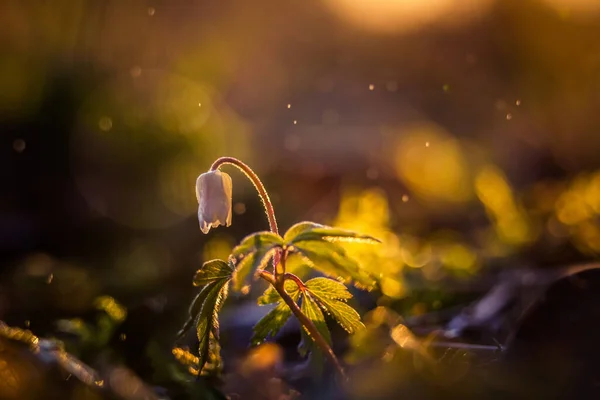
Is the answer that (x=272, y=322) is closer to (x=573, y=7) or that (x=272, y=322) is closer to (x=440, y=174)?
(x=440, y=174)

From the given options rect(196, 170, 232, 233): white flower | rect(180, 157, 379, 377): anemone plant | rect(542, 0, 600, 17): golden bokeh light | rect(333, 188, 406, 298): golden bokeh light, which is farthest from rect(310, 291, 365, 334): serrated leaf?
rect(542, 0, 600, 17): golden bokeh light

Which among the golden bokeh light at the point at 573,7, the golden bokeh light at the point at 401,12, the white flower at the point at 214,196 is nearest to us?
the white flower at the point at 214,196

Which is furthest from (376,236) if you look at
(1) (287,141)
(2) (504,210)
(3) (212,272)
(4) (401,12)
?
(4) (401,12)

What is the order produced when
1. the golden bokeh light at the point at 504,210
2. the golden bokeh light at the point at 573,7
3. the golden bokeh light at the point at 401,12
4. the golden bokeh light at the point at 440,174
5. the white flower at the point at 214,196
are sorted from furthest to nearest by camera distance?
the golden bokeh light at the point at 401,12, the golden bokeh light at the point at 573,7, the golden bokeh light at the point at 440,174, the golden bokeh light at the point at 504,210, the white flower at the point at 214,196

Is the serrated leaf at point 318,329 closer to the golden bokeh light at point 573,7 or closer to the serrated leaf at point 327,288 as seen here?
the serrated leaf at point 327,288

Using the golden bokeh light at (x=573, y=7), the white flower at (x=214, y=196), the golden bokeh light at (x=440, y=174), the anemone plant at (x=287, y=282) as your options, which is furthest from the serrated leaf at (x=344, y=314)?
the golden bokeh light at (x=573, y=7)

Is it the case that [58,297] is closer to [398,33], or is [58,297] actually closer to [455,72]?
[455,72]
